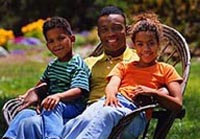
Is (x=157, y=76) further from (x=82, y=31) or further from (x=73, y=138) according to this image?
(x=82, y=31)

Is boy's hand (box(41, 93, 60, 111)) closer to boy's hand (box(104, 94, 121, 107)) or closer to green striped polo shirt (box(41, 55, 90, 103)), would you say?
green striped polo shirt (box(41, 55, 90, 103))

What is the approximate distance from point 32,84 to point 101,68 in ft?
18.3

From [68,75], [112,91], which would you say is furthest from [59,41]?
[112,91]

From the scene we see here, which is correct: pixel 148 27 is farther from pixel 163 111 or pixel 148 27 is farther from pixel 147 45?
pixel 163 111

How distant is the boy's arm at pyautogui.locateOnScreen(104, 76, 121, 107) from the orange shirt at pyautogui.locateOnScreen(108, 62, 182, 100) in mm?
44

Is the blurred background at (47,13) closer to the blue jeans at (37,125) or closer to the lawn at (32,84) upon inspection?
the lawn at (32,84)

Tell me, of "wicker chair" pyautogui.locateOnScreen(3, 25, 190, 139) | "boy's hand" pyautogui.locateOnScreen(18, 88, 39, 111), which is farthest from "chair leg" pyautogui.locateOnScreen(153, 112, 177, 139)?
"boy's hand" pyautogui.locateOnScreen(18, 88, 39, 111)

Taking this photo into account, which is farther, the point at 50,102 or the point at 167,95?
the point at 50,102

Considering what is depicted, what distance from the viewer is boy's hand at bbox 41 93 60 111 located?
515 cm

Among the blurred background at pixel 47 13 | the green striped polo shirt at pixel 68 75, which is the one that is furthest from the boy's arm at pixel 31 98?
the blurred background at pixel 47 13

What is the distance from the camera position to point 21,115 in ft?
17.0

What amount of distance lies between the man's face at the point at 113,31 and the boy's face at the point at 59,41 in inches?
10.1

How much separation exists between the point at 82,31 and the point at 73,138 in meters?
17.8

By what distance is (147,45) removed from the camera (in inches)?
204
